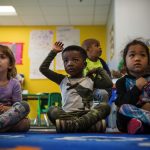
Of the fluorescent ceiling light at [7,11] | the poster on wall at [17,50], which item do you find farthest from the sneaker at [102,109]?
the poster on wall at [17,50]

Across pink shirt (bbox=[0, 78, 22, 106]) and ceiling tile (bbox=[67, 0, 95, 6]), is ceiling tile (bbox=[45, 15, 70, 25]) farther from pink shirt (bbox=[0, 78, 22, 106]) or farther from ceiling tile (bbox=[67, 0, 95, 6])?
pink shirt (bbox=[0, 78, 22, 106])

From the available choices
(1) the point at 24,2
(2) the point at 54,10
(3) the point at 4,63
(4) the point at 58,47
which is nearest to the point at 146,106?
(4) the point at 58,47

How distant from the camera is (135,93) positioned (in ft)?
4.34

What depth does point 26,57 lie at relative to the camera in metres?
5.45

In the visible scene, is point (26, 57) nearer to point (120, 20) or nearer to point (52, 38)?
point (52, 38)

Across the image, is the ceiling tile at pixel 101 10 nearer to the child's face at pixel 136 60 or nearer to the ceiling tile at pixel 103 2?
the ceiling tile at pixel 103 2

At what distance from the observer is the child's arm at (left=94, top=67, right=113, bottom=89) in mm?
1614

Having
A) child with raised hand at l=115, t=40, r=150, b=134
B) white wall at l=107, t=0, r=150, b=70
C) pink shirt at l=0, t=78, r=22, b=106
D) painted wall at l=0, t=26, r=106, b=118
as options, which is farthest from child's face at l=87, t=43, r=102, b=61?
painted wall at l=0, t=26, r=106, b=118

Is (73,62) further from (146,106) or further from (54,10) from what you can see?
(54,10)

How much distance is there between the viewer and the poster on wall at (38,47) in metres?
5.38

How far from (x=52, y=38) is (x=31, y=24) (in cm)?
50

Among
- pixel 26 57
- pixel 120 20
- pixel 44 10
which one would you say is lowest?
pixel 26 57

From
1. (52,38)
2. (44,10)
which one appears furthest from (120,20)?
(52,38)

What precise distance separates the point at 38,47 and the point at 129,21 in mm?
2223
